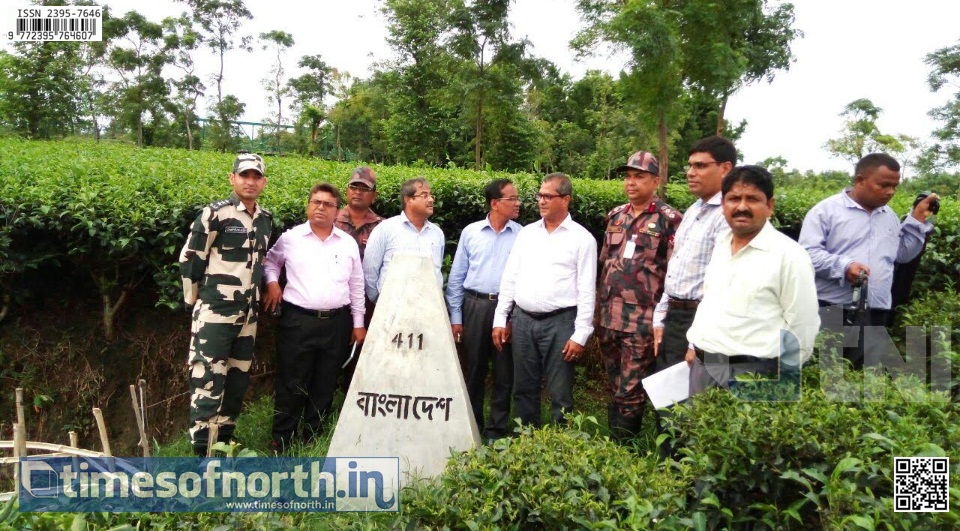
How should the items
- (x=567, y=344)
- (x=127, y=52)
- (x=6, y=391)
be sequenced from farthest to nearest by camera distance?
(x=127, y=52)
(x=6, y=391)
(x=567, y=344)

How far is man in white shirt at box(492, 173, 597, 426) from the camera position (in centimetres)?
420

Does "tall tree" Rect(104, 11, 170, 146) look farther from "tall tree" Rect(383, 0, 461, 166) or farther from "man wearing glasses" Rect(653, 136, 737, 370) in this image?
"man wearing glasses" Rect(653, 136, 737, 370)

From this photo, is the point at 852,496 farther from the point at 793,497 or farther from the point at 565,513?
the point at 565,513

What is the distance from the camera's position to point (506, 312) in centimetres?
441

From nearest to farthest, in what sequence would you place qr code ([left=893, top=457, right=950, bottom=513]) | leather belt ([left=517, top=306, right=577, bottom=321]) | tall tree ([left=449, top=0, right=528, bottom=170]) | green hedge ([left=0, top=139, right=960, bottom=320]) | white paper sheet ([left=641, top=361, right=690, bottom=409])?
qr code ([left=893, top=457, right=950, bottom=513]) → white paper sheet ([left=641, top=361, right=690, bottom=409]) → leather belt ([left=517, top=306, right=577, bottom=321]) → green hedge ([left=0, top=139, right=960, bottom=320]) → tall tree ([left=449, top=0, right=528, bottom=170])

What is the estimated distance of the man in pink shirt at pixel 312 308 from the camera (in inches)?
171

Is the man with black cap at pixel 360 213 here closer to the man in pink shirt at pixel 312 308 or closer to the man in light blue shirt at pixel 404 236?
the man in light blue shirt at pixel 404 236

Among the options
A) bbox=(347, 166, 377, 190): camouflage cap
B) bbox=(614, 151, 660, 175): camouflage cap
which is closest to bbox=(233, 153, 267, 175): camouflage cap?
bbox=(347, 166, 377, 190): camouflage cap

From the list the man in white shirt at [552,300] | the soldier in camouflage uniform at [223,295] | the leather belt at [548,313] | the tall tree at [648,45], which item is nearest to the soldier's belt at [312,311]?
the soldier in camouflage uniform at [223,295]

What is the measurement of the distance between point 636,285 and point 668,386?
2.96ft

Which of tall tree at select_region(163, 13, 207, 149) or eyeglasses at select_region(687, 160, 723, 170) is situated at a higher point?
tall tree at select_region(163, 13, 207, 149)


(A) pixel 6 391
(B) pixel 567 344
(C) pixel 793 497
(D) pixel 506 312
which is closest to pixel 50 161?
(A) pixel 6 391

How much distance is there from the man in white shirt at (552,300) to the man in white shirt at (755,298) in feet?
3.52

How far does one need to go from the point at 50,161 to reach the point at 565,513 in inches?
225
